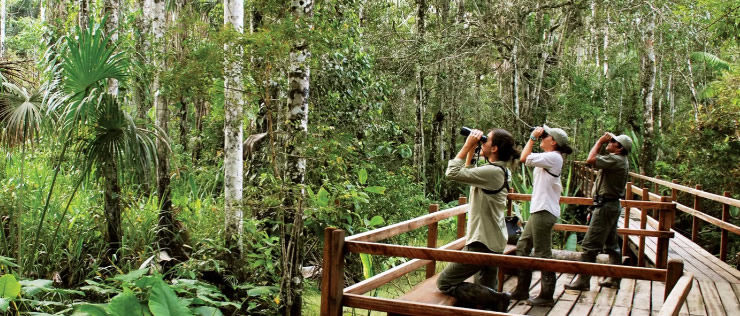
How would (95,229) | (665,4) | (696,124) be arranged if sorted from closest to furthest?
(95,229), (696,124), (665,4)

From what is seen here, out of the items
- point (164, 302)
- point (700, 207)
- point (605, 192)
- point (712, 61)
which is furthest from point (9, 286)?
point (712, 61)

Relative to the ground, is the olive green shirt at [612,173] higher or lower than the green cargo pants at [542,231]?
higher

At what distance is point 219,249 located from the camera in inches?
258

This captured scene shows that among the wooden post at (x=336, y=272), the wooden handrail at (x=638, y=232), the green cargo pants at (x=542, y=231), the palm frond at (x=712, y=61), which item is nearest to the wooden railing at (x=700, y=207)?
the wooden handrail at (x=638, y=232)

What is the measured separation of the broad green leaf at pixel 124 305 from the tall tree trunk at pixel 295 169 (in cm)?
153

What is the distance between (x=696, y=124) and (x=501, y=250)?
10.3m

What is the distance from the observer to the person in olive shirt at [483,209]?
175 inches

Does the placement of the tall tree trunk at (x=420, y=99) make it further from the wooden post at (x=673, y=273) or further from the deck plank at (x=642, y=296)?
the wooden post at (x=673, y=273)

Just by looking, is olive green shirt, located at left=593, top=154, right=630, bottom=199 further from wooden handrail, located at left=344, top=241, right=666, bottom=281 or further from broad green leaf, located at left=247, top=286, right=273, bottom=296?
broad green leaf, located at left=247, top=286, right=273, bottom=296

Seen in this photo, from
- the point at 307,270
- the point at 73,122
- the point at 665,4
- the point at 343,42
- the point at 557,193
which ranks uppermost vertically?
the point at 665,4

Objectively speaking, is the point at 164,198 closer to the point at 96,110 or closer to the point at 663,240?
the point at 96,110

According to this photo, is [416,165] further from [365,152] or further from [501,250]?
[501,250]

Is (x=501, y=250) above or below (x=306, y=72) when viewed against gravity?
below

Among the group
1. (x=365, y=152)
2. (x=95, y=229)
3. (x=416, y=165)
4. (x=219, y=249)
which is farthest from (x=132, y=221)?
(x=416, y=165)
